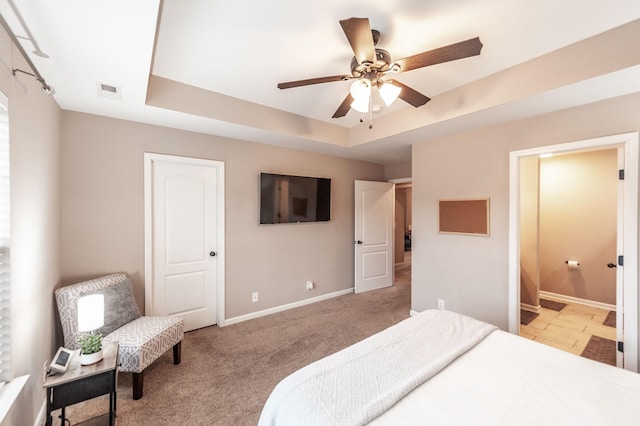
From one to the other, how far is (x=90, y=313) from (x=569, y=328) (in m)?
4.90

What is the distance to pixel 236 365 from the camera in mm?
2461

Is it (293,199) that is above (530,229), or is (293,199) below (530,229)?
above

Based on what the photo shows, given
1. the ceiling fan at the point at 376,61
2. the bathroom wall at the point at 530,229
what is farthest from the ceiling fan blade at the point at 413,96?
the bathroom wall at the point at 530,229

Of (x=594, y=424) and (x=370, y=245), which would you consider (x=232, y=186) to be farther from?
(x=594, y=424)

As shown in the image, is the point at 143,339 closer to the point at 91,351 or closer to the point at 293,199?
the point at 91,351

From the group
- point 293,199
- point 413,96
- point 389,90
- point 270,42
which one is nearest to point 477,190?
point 413,96

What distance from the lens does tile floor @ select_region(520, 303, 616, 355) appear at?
286 centimetres

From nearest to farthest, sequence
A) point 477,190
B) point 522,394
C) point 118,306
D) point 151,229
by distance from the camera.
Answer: point 522,394 → point 118,306 → point 151,229 → point 477,190

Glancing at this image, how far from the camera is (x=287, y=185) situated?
3.73 metres

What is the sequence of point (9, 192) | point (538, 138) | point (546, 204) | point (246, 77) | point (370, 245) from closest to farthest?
point (9, 192) < point (246, 77) < point (538, 138) < point (546, 204) < point (370, 245)

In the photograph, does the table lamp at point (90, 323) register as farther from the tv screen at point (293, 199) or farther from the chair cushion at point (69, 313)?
the tv screen at point (293, 199)

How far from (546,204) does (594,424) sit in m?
4.28

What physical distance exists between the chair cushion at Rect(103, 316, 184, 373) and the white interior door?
2.95 m

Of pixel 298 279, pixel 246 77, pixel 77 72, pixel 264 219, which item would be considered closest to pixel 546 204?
pixel 298 279
